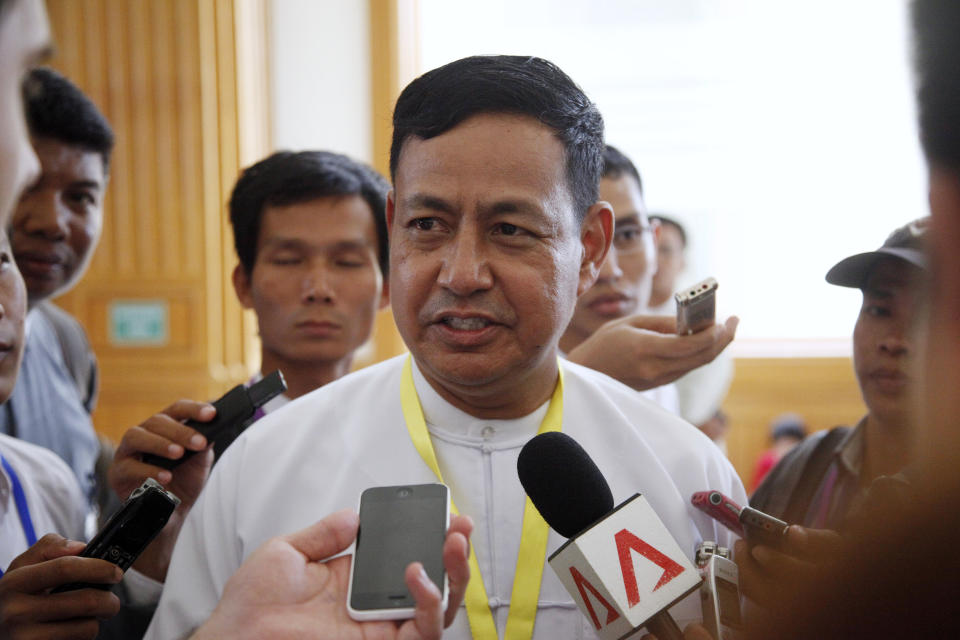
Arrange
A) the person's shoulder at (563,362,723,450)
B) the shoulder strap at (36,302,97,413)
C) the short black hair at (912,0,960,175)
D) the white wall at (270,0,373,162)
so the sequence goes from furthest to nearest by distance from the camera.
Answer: the white wall at (270,0,373,162)
the shoulder strap at (36,302,97,413)
the person's shoulder at (563,362,723,450)
the short black hair at (912,0,960,175)

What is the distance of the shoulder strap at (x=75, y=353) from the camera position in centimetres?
290

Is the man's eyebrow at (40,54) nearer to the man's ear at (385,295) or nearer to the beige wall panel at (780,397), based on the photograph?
the man's ear at (385,295)

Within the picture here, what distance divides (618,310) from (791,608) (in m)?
1.97

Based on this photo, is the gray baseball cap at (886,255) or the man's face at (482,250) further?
the gray baseball cap at (886,255)

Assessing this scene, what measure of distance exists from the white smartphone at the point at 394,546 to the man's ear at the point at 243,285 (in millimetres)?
1356

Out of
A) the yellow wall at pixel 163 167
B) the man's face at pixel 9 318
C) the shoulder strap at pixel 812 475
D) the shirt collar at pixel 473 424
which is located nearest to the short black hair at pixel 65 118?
the man's face at pixel 9 318

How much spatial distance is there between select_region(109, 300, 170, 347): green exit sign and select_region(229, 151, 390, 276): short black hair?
3.37 meters

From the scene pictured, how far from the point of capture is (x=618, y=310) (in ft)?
8.67

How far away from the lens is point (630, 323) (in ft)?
6.64

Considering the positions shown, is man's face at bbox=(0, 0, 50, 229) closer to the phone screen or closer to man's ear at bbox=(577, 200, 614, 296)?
the phone screen

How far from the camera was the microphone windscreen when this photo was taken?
3.74 ft

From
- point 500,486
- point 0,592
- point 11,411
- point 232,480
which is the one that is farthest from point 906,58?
point 11,411

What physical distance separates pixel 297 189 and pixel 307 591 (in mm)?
1383

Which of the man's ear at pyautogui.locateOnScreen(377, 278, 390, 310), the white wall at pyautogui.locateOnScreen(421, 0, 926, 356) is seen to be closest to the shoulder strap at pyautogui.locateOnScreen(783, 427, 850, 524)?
the man's ear at pyautogui.locateOnScreen(377, 278, 390, 310)
